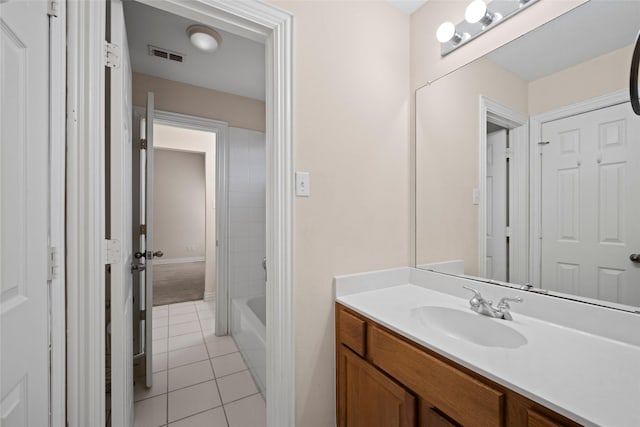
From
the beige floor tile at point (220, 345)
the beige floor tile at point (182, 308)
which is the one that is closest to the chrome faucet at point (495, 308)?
the beige floor tile at point (220, 345)

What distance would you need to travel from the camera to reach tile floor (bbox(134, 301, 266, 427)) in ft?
5.22

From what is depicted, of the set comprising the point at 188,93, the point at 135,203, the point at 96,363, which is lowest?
the point at 96,363

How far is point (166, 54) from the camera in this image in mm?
2021

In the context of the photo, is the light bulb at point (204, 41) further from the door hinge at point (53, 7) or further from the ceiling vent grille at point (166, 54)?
the door hinge at point (53, 7)

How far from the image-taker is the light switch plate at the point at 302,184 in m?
1.21

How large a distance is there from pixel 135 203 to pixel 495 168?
7.68ft

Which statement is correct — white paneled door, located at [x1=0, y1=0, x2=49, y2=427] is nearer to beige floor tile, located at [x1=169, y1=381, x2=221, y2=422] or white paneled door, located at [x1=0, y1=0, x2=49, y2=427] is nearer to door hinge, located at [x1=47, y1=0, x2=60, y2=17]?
door hinge, located at [x1=47, y1=0, x2=60, y2=17]

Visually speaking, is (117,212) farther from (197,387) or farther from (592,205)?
(592,205)

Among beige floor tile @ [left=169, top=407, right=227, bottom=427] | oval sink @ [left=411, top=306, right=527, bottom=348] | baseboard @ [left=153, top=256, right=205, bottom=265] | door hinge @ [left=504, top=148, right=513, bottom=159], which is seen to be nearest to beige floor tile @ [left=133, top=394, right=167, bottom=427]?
beige floor tile @ [left=169, top=407, right=227, bottom=427]

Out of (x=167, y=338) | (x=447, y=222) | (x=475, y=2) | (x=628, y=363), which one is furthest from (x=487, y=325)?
(x=167, y=338)

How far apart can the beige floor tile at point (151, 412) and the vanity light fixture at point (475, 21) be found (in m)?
2.68

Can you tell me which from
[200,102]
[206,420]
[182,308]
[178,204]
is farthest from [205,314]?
[178,204]

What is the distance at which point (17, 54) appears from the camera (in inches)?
26.0

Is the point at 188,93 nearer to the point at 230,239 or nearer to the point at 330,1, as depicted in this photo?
the point at 230,239
